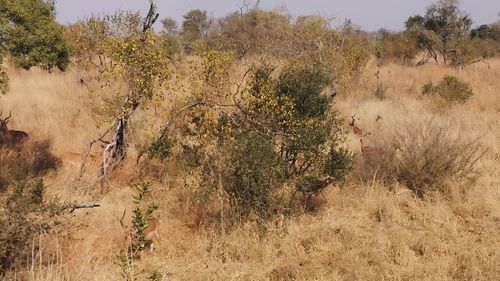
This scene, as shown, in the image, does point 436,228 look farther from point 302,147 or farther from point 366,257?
point 302,147

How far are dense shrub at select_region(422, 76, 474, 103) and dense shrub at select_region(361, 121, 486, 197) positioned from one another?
699cm

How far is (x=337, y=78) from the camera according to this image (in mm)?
14484

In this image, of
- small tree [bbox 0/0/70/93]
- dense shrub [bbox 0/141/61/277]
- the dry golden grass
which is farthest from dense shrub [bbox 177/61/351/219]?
small tree [bbox 0/0/70/93]

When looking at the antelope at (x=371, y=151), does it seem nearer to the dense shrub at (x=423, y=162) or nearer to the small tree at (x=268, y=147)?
the dense shrub at (x=423, y=162)

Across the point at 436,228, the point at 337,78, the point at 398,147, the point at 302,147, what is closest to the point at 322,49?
the point at 337,78

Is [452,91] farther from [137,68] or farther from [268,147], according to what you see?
[137,68]

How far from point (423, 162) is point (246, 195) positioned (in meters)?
3.02

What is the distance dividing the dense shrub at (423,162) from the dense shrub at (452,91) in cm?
699

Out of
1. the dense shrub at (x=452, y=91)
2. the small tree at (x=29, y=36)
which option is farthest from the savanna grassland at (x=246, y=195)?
the dense shrub at (x=452, y=91)

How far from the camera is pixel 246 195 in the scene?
221 inches

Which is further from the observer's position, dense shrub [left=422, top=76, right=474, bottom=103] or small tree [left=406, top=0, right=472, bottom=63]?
small tree [left=406, top=0, right=472, bottom=63]

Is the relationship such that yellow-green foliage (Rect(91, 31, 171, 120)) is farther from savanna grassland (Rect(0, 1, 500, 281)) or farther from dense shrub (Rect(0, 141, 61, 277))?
dense shrub (Rect(0, 141, 61, 277))

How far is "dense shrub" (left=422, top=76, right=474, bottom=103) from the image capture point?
535 inches

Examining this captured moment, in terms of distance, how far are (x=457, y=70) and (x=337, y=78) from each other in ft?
27.4
